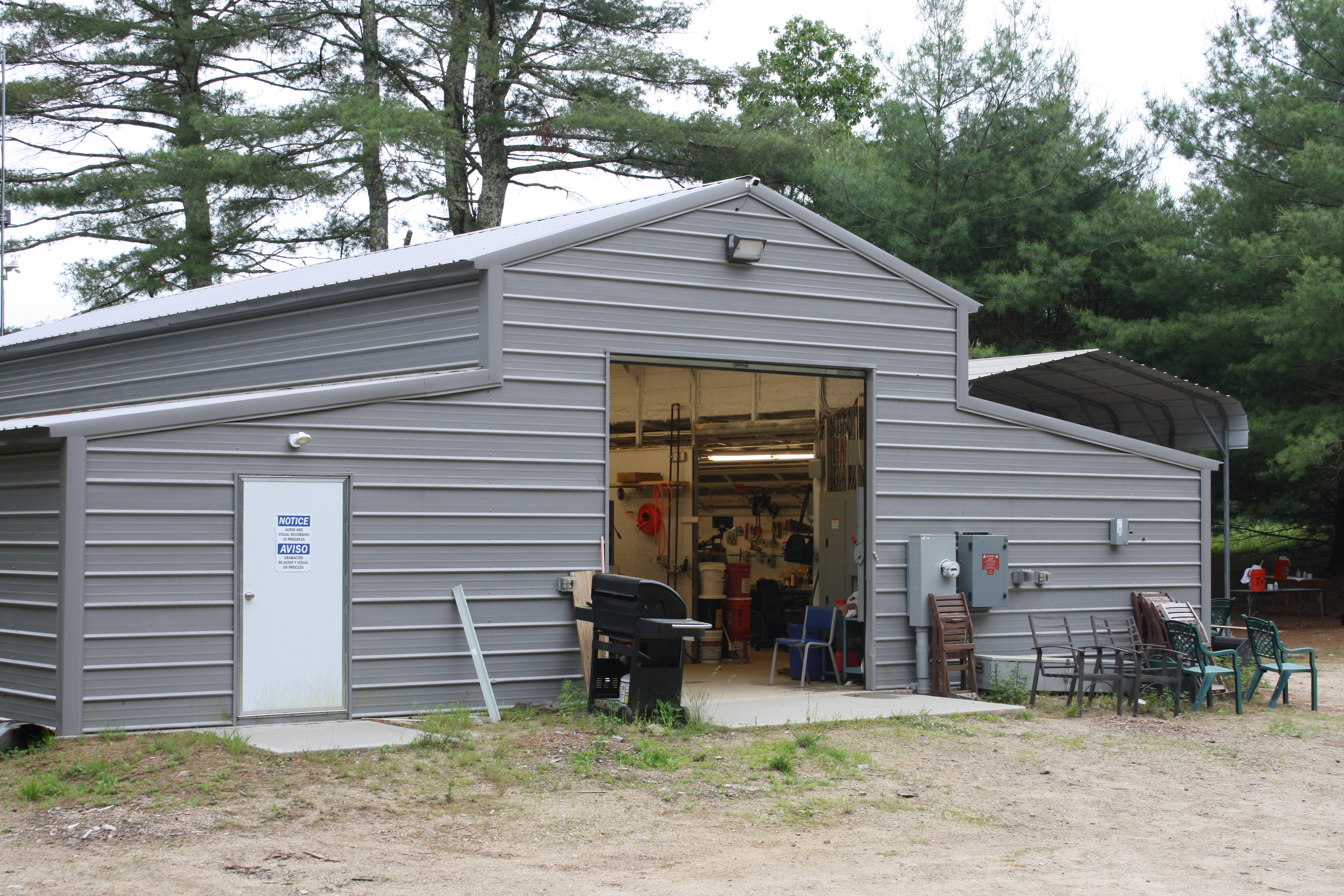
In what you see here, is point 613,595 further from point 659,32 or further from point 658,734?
point 659,32

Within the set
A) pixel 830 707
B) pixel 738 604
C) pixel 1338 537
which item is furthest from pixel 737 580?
pixel 1338 537

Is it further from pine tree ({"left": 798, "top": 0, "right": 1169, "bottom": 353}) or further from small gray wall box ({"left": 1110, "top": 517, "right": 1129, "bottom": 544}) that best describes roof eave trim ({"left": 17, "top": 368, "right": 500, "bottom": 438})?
pine tree ({"left": 798, "top": 0, "right": 1169, "bottom": 353})

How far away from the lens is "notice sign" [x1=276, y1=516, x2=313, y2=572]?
8.66m

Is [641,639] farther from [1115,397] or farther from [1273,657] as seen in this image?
[1115,397]

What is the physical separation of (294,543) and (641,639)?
2.41 metres

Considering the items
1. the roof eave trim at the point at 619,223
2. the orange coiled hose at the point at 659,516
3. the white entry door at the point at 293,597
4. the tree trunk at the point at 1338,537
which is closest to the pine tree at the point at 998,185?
the tree trunk at the point at 1338,537

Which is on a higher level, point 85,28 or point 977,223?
point 85,28

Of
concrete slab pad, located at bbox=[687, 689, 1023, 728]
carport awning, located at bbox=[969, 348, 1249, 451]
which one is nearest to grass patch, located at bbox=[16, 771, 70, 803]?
concrete slab pad, located at bbox=[687, 689, 1023, 728]

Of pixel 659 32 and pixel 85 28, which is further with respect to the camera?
pixel 659 32

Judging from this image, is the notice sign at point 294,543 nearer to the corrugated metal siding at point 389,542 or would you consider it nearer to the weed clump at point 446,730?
the corrugated metal siding at point 389,542

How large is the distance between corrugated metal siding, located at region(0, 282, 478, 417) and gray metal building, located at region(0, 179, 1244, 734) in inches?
1.1

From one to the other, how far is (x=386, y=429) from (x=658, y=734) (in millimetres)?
2812

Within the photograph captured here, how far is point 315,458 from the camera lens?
29.0 ft

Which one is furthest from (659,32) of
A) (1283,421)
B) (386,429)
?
(386,429)
